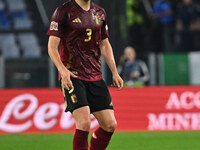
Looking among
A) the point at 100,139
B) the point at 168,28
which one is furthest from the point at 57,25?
the point at 168,28

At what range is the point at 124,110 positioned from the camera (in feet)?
40.2

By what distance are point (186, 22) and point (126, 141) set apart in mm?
6512

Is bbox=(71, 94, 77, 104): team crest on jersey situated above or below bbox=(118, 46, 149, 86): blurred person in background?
above

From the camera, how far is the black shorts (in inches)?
251

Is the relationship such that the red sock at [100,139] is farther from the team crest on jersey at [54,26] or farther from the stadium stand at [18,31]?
the stadium stand at [18,31]

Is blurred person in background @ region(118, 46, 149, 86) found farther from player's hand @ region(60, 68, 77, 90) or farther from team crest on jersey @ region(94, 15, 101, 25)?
player's hand @ region(60, 68, 77, 90)

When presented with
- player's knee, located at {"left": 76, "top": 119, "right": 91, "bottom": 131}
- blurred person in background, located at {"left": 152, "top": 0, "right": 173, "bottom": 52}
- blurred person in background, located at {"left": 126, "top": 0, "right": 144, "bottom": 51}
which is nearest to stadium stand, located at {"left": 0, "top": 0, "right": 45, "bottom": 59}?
blurred person in background, located at {"left": 126, "top": 0, "right": 144, "bottom": 51}

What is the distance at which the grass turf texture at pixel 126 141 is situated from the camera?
9234 mm

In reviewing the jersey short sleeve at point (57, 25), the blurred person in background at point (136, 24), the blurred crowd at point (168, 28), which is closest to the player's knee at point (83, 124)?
the jersey short sleeve at point (57, 25)

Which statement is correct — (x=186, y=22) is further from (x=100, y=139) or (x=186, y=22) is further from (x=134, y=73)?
(x=100, y=139)

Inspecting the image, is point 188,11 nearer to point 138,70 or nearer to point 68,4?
point 138,70

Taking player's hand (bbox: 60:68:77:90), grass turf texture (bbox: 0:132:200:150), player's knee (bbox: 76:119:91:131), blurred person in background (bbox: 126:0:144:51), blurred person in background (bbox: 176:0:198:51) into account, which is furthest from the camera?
blurred person in background (bbox: 126:0:144:51)

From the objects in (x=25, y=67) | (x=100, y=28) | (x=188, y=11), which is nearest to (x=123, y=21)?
(x=25, y=67)

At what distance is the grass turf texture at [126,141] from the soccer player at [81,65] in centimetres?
260
